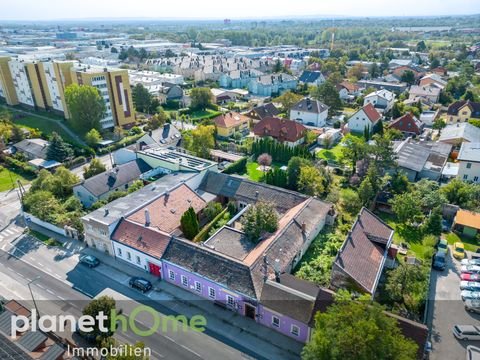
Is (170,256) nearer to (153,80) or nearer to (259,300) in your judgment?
(259,300)

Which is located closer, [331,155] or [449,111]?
[331,155]

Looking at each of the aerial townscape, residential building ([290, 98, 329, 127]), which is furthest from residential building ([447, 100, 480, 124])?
residential building ([290, 98, 329, 127])

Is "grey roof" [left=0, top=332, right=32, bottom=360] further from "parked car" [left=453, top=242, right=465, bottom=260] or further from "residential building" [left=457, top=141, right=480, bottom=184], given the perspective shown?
"residential building" [left=457, top=141, right=480, bottom=184]

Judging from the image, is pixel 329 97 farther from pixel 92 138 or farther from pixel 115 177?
pixel 115 177

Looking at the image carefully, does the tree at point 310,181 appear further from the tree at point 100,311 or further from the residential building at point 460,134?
the residential building at point 460,134

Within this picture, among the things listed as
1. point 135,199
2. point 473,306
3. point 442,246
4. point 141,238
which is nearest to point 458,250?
point 442,246

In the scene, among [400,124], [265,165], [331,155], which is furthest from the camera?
[400,124]

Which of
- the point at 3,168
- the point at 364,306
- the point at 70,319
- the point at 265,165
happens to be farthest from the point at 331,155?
the point at 3,168
